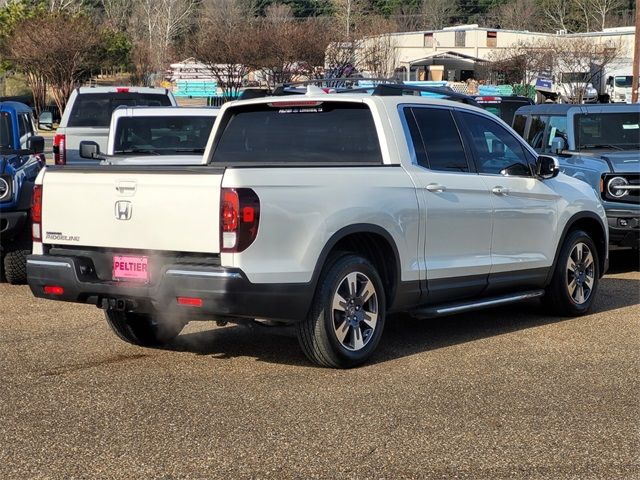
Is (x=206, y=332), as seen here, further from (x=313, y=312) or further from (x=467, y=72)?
(x=467, y=72)

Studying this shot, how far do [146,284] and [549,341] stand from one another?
3201 millimetres

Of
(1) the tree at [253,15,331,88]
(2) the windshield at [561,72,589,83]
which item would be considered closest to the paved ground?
(1) the tree at [253,15,331,88]

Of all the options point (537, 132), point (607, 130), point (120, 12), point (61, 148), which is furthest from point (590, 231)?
point (120, 12)

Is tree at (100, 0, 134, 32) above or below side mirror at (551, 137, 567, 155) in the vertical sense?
above

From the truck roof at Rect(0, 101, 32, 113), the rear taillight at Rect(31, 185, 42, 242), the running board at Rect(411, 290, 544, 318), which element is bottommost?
the running board at Rect(411, 290, 544, 318)

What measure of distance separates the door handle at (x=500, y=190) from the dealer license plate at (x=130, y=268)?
9.48 ft

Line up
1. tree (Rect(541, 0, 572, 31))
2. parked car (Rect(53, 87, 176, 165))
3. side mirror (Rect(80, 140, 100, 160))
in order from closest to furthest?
1. side mirror (Rect(80, 140, 100, 160))
2. parked car (Rect(53, 87, 176, 165))
3. tree (Rect(541, 0, 572, 31))

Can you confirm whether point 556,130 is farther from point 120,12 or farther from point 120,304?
point 120,12

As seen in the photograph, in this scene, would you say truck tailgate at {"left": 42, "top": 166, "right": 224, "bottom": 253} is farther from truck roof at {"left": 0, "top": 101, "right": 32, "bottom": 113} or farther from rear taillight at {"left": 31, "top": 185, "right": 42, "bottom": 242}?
truck roof at {"left": 0, "top": 101, "right": 32, "bottom": 113}

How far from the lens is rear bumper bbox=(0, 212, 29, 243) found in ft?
32.9

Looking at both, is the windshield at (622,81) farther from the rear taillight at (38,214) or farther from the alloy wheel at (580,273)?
the rear taillight at (38,214)

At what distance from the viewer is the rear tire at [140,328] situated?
7367mm

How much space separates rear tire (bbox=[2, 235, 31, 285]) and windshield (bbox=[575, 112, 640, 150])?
21.5 ft

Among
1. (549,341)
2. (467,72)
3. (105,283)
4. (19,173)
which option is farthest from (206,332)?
(467,72)
